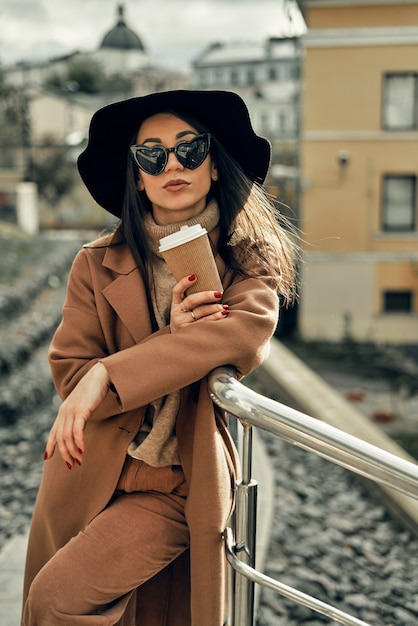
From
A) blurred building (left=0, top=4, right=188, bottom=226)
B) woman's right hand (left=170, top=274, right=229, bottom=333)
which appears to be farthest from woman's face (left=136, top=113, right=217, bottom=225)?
blurred building (left=0, top=4, right=188, bottom=226)

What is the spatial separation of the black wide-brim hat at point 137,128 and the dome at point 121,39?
75.8 metres

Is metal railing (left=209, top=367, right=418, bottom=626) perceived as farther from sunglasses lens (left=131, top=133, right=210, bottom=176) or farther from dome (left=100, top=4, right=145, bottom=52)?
dome (left=100, top=4, right=145, bottom=52)

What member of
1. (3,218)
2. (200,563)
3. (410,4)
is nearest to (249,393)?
(200,563)

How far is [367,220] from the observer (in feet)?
58.0

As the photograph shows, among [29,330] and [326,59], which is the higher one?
[326,59]

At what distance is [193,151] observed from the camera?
1760 mm

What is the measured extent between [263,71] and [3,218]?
5588 cm

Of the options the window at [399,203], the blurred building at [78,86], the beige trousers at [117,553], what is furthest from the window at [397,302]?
the beige trousers at [117,553]

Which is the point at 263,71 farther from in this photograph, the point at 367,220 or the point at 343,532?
the point at 343,532

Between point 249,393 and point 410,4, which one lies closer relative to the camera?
point 249,393

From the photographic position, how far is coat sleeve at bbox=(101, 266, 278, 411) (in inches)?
60.9

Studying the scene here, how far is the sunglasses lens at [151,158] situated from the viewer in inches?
68.6

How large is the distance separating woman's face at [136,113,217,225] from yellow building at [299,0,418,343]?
15175 mm

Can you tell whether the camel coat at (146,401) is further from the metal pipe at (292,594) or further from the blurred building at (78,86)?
the blurred building at (78,86)
